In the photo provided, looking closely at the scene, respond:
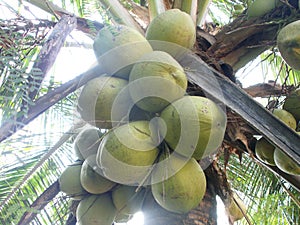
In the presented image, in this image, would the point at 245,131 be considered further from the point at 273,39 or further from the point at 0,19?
the point at 0,19

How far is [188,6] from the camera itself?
2.01m

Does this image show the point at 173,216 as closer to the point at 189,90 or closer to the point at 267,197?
the point at 189,90

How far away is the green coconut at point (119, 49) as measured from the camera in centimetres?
141

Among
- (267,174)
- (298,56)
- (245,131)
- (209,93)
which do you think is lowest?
(267,174)

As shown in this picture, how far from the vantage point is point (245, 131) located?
171 cm

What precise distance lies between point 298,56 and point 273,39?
1.01 feet

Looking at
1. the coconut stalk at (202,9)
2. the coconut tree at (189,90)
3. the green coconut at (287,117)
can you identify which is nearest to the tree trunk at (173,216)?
the coconut tree at (189,90)

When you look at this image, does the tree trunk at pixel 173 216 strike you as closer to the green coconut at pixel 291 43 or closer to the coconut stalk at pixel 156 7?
the green coconut at pixel 291 43

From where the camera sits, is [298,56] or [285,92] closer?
[298,56]

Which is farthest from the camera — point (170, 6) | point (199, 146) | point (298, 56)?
point (170, 6)

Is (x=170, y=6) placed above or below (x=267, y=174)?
above

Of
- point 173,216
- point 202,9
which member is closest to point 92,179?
point 173,216

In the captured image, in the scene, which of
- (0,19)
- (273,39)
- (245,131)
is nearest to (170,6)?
(273,39)

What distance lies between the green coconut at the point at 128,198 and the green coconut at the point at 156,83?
0.33 meters
